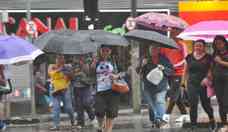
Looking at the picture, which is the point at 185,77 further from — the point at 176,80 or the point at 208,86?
the point at 176,80

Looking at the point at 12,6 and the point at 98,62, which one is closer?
the point at 98,62

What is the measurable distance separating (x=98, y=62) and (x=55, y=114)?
2.78 m

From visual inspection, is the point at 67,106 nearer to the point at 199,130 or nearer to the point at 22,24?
the point at 199,130

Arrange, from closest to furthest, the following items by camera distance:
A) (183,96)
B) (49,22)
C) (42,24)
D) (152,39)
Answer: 1. (152,39)
2. (183,96)
3. (42,24)
4. (49,22)

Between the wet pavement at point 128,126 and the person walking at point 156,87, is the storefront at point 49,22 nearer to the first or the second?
the wet pavement at point 128,126

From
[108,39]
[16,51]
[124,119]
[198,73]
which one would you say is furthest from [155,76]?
[124,119]

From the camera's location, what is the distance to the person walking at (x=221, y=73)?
11766 millimetres

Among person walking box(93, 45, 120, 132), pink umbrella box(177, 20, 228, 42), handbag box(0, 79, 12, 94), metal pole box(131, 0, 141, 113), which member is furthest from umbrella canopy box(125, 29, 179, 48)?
metal pole box(131, 0, 141, 113)

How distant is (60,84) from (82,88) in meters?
0.47

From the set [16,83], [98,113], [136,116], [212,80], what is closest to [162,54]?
[212,80]

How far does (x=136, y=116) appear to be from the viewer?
16.5 meters

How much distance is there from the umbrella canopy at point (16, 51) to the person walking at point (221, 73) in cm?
317

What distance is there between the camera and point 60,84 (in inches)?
540

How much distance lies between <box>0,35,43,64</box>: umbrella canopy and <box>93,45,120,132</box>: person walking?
3.90 feet
